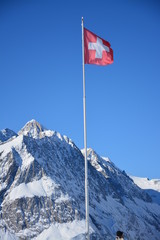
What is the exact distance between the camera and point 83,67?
38875 mm

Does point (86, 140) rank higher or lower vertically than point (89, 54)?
lower

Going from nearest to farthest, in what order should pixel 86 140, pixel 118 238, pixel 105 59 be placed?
pixel 118 238, pixel 86 140, pixel 105 59

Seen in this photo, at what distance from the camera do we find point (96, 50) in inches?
1555

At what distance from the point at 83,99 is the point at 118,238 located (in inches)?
739

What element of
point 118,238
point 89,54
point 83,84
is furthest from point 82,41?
point 118,238

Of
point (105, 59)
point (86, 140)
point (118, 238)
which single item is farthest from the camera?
point (105, 59)

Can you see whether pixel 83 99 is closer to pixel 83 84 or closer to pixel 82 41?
pixel 83 84

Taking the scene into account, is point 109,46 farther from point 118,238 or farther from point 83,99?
point 118,238

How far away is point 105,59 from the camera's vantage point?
39.3 meters

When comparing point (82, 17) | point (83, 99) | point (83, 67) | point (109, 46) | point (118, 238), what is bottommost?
point (118, 238)

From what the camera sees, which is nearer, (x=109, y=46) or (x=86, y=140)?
(x=86, y=140)

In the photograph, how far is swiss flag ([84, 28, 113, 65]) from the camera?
3928 centimetres

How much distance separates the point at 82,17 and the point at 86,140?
14572 millimetres

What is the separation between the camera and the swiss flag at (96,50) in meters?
39.3
